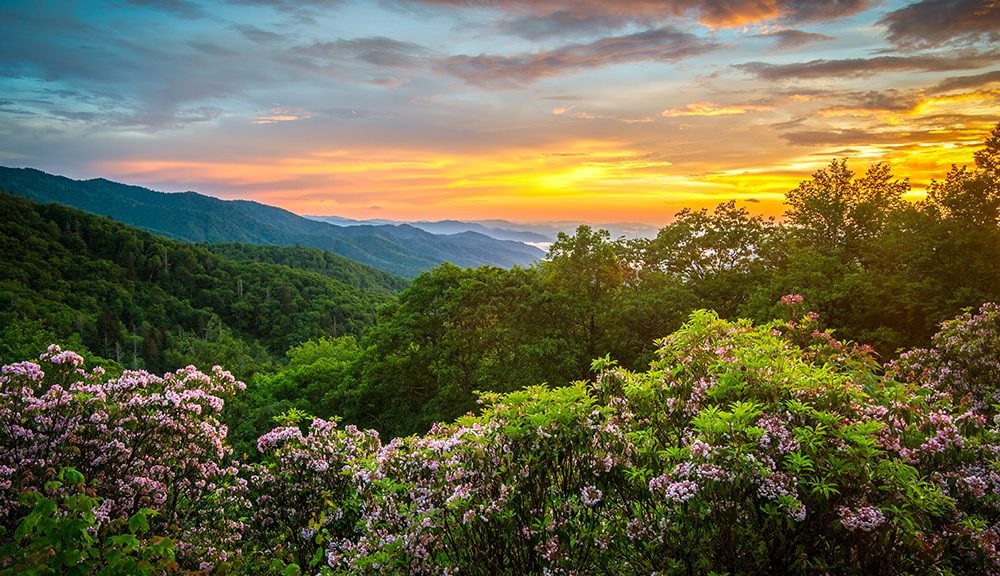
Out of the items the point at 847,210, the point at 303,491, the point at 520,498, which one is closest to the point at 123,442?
the point at 303,491

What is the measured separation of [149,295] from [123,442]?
188086mm

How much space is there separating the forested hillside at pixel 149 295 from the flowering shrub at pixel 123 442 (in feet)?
326

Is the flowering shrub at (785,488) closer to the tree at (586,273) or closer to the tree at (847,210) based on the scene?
the tree at (586,273)

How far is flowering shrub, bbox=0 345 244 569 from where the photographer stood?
8.34 meters

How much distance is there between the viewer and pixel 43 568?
4.81m

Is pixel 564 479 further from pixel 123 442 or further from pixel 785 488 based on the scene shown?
pixel 123 442

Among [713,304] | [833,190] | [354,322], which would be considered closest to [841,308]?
[713,304]

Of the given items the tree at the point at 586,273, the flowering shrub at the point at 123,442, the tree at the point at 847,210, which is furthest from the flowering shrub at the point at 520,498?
the tree at the point at 847,210

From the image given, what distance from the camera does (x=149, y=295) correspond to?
167875 millimetres

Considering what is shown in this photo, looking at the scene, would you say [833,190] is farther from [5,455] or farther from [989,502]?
[5,455]

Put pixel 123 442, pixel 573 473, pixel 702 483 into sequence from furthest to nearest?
pixel 123 442, pixel 573 473, pixel 702 483

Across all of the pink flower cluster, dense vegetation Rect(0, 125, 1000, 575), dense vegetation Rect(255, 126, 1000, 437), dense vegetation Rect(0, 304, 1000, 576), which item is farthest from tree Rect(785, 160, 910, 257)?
the pink flower cluster

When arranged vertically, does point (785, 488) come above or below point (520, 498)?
above

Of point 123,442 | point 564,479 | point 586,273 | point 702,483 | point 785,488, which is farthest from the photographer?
point 586,273
